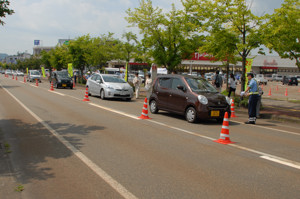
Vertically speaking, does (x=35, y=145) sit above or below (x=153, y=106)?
below

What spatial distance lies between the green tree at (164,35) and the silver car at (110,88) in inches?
153

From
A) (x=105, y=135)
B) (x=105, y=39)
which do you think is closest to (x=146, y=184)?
(x=105, y=135)

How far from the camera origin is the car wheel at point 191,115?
10.4 m


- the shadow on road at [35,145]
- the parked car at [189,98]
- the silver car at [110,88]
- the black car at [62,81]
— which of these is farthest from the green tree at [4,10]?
the black car at [62,81]

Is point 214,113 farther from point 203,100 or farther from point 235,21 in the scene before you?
point 235,21

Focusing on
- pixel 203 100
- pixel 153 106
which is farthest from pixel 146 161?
pixel 153 106

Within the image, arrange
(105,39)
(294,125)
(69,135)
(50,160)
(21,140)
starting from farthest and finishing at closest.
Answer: (105,39) < (294,125) < (69,135) < (21,140) < (50,160)

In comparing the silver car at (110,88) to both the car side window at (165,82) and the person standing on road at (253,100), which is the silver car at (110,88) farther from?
the person standing on road at (253,100)

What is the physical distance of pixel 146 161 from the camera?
569 centimetres

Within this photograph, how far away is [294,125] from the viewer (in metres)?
11.5

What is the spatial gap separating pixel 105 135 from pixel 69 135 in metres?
0.94

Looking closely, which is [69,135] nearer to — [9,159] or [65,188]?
[9,159]

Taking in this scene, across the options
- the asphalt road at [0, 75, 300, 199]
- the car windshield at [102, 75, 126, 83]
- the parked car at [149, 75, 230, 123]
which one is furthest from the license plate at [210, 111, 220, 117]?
the car windshield at [102, 75, 126, 83]

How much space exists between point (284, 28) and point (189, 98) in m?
5.77
